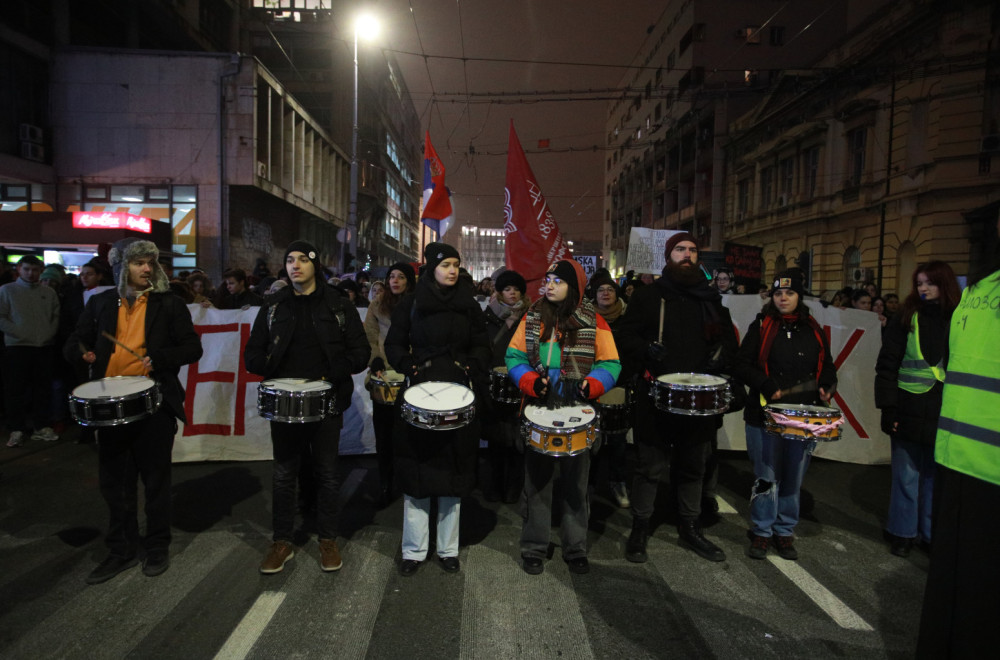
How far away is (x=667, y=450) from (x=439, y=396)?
180 centimetres

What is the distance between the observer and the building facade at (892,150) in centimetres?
1945

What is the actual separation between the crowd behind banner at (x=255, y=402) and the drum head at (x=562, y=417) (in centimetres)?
378

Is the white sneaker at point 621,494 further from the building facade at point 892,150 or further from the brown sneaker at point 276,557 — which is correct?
the building facade at point 892,150

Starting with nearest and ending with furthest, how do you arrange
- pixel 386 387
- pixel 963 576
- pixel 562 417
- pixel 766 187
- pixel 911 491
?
pixel 963 576 < pixel 562 417 < pixel 911 491 < pixel 386 387 < pixel 766 187

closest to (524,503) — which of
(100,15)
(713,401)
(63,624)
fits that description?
(713,401)

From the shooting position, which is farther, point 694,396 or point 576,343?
point 576,343

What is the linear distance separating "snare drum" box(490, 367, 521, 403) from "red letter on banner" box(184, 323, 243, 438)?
3.54 m

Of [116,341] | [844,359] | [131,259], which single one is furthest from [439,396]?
[844,359]

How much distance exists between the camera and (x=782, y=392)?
4.33 metres

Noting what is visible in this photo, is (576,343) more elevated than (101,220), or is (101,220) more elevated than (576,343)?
(101,220)

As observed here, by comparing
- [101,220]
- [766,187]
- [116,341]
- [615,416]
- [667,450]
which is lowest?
[667,450]

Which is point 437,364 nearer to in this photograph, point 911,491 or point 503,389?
point 503,389

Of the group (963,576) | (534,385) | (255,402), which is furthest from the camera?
(255,402)

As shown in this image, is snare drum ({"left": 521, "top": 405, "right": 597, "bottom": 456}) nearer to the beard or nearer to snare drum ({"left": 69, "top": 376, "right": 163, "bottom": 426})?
the beard
